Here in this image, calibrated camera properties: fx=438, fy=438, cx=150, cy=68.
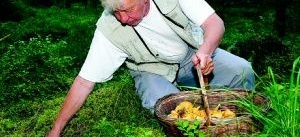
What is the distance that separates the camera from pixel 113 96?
5.56 meters

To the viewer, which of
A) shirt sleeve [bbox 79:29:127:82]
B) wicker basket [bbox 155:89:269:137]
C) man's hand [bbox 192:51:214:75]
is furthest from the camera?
shirt sleeve [bbox 79:29:127:82]

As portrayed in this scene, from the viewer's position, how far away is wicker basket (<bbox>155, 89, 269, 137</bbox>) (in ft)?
11.0

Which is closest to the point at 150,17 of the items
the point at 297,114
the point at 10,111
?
the point at 297,114

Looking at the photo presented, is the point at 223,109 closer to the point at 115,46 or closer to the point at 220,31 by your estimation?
the point at 220,31

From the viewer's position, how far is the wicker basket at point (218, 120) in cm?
334

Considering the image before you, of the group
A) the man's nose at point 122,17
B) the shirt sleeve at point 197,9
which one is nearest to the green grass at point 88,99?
the shirt sleeve at point 197,9

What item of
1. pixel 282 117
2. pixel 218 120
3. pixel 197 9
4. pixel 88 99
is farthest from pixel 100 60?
pixel 282 117

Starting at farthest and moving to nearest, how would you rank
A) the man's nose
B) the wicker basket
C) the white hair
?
1. the man's nose
2. the white hair
3. the wicker basket

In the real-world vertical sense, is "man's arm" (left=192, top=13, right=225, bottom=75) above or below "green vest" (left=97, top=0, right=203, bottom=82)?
above

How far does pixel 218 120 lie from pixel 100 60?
1.62 m

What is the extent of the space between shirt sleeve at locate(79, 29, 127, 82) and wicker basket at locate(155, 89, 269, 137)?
0.76 meters

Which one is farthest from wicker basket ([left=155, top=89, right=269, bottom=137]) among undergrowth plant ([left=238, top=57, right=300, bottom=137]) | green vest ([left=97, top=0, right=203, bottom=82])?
green vest ([left=97, top=0, right=203, bottom=82])

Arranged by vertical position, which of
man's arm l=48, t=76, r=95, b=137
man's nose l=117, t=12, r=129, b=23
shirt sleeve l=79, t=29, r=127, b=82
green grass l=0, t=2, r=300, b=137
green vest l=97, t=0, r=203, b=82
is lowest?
green grass l=0, t=2, r=300, b=137

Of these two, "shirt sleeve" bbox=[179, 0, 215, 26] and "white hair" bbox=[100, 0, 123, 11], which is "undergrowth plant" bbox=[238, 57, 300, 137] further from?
"white hair" bbox=[100, 0, 123, 11]
